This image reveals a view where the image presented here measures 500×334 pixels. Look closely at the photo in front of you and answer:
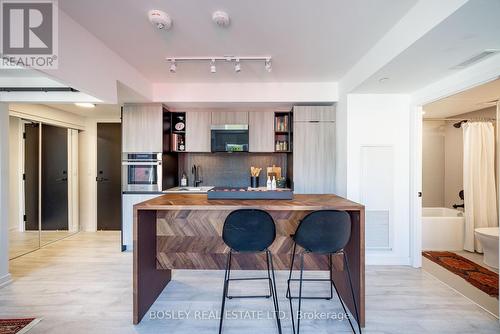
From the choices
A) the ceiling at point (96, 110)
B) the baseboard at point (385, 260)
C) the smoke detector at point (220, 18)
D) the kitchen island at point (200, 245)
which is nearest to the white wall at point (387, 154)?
the baseboard at point (385, 260)

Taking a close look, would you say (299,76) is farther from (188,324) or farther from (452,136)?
(452,136)

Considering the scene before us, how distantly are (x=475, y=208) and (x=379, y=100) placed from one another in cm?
241

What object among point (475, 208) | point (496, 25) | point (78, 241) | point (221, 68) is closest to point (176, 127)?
point (221, 68)

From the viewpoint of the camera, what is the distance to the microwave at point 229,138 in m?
3.81

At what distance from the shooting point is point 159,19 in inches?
74.7

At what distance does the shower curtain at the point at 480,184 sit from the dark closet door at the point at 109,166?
20.3 ft

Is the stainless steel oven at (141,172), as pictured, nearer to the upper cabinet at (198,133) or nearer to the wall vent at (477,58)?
the upper cabinet at (198,133)

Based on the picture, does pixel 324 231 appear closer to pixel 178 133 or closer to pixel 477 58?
pixel 477 58

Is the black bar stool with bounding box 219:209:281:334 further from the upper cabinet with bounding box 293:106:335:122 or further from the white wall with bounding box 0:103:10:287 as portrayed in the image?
the white wall with bounding box 0:103:10:287

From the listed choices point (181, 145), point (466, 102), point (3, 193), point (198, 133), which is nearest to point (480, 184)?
point (466, 102)

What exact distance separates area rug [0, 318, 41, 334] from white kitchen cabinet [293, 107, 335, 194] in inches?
126

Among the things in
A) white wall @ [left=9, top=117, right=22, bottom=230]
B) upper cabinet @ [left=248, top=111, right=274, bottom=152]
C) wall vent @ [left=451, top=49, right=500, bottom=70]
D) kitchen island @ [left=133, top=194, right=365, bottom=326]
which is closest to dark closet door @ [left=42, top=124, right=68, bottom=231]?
white wall @ [left=9, top=117, right=22, bottom=230]

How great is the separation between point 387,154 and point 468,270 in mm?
1771

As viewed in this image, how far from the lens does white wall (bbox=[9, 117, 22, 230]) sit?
369 centimetres
